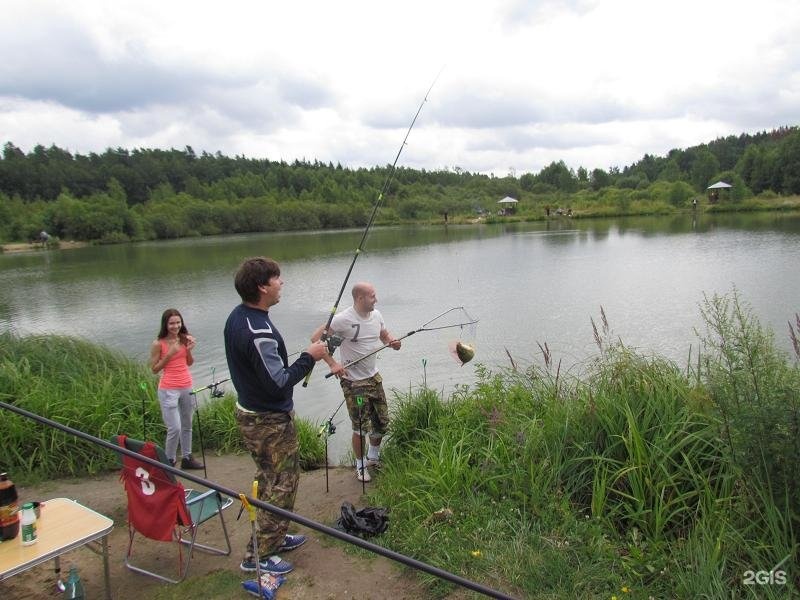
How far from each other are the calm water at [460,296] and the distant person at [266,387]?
2948 mm

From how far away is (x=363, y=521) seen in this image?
140 inches

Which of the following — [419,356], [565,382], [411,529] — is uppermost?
[565,382]

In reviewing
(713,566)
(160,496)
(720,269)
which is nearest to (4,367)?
(160,496)

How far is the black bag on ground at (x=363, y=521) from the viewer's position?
11.5 feet

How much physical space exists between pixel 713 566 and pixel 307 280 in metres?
20.0

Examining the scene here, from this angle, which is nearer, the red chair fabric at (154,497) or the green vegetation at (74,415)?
the red chair fabric at (154,497)

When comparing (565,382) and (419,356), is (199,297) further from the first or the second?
(565,382)

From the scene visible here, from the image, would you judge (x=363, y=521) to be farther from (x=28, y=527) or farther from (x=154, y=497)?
(x=28, y=527)

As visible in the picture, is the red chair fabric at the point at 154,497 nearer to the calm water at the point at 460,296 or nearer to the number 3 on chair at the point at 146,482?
the number 3 on chair at the point at 146,482

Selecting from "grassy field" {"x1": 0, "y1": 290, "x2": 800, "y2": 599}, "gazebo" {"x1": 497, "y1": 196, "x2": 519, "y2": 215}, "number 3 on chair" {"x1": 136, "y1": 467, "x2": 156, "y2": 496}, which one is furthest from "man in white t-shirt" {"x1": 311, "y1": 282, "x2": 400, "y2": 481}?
"gazebo" {"x1": 497, "y1": 196, "x2": 519, "y2": 215}

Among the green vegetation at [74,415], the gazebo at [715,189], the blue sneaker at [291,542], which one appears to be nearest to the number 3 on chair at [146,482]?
the blue sneaker at [291,542]

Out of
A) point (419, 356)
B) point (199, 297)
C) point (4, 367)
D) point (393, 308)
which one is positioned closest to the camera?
point (4, 367)

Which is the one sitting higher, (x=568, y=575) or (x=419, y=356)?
(x=568, y=575)

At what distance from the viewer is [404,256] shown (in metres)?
29.6
